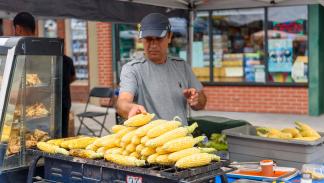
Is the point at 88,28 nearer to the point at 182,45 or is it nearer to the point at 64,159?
the point at 182,45

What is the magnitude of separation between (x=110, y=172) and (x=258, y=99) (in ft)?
28.5

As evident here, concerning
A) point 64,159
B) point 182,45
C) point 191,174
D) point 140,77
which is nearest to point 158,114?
point 140,77

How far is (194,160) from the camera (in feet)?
9.00

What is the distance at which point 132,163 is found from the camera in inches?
111

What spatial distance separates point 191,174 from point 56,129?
5.44 feet

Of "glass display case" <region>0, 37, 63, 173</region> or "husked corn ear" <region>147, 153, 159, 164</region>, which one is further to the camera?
"glass display case" <region>0, 37, 63, 173</region>

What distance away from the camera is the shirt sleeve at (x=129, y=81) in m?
3.68

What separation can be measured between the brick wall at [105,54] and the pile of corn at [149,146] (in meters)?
9.59

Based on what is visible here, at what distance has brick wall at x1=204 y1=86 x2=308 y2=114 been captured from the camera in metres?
10.8

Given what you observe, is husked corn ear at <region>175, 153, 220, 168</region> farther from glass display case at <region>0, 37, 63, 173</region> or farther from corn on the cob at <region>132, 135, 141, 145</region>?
glass display case at <region>0, 37, 63, 173</region>

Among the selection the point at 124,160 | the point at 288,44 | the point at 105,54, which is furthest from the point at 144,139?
the point at 105,54

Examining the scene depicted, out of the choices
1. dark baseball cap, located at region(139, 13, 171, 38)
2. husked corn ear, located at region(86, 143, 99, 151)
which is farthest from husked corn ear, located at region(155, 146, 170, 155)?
dark baseball cap, located at region(139, 13, 171, 38)

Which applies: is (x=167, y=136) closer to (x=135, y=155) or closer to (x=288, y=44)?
(x=135, y=155)

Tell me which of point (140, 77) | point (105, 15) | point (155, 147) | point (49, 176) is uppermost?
point (105, 15)
